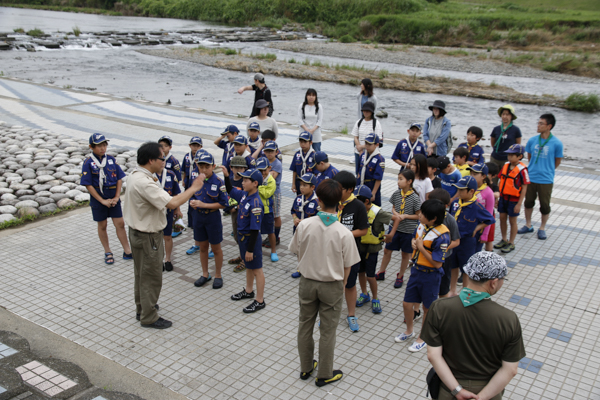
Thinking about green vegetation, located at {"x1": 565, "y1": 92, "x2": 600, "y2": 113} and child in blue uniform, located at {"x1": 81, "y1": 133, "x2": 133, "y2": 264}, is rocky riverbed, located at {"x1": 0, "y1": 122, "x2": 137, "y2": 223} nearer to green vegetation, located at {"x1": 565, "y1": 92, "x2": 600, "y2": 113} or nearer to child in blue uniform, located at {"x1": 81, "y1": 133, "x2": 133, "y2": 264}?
child in blue uniform, located at {"x1": 81, "y1": 133, "x2": 133, "y2": 264}

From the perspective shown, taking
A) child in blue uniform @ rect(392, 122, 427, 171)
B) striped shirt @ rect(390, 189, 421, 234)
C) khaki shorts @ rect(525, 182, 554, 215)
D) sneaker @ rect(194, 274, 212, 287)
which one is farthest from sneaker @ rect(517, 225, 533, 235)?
sneaker @ rect(194, 274, 212, 287)

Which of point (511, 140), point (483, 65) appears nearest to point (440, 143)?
point (511, 140)

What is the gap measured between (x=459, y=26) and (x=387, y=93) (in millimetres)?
33256

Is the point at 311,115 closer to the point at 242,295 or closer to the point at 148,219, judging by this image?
the point at 242,295

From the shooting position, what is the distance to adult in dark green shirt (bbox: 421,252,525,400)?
2.88m

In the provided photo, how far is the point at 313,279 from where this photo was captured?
4.24 meters

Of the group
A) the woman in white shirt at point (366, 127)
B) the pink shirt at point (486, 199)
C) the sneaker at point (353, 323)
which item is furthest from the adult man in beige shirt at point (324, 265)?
the woman in white shirt at point (366, 127)

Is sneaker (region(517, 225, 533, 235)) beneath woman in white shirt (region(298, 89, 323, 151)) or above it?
beneath

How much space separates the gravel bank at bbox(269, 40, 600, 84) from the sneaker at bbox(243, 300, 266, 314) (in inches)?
1309

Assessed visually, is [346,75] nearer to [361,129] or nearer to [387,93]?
[387,93]

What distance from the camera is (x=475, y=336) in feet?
9.61

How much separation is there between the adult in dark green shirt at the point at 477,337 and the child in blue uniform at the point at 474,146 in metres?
4.93

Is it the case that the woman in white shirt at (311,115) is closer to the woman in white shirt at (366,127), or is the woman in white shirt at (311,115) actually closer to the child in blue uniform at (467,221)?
the woman in white shirt at (366,127)

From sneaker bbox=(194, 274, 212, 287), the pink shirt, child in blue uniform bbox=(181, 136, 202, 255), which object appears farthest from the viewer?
child in blue uniform bbox=(181, 136, 202, 255)
